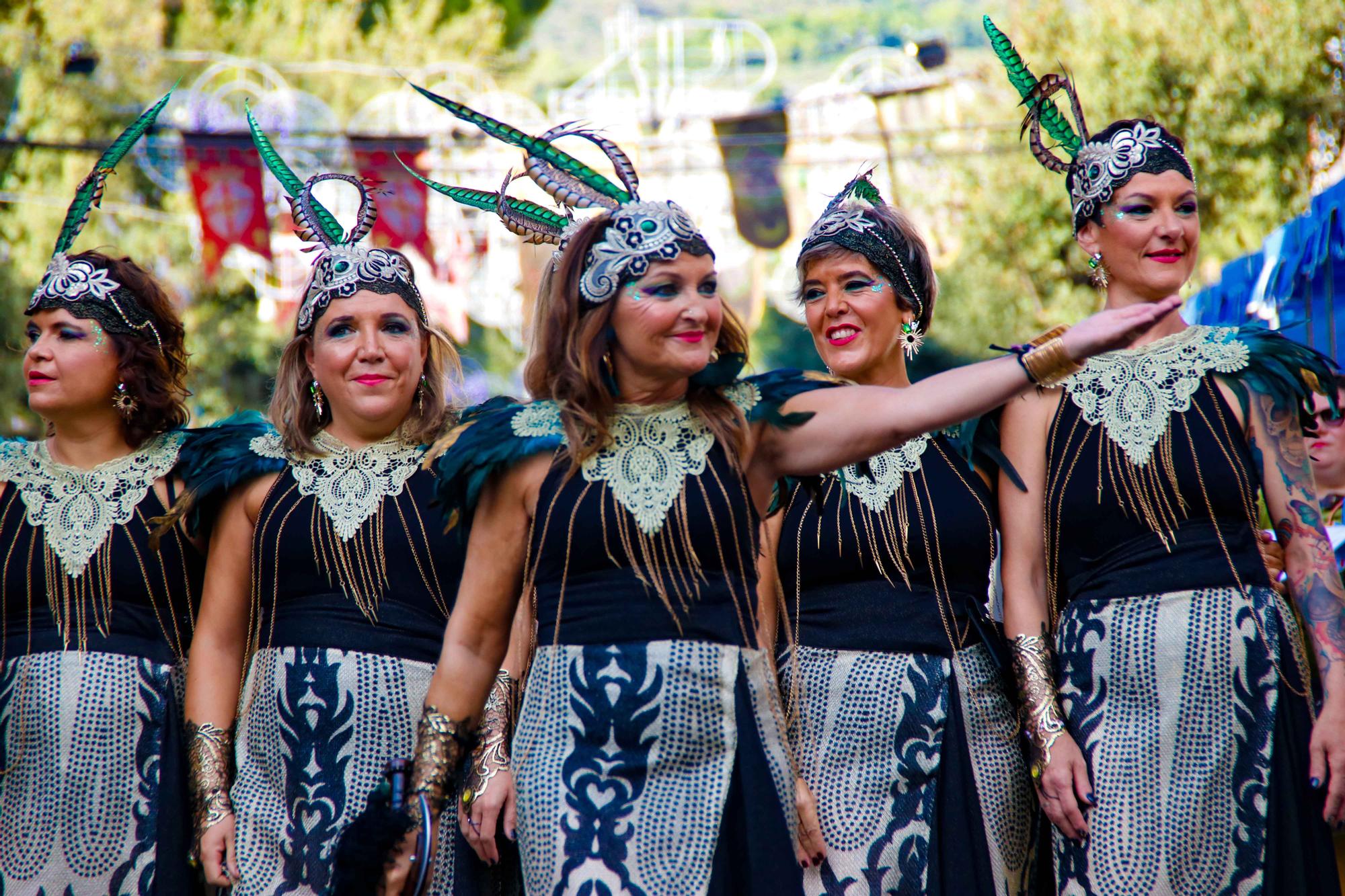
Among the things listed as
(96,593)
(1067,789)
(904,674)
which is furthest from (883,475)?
(96,593)

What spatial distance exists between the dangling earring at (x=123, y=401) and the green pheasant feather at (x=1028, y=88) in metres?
2.70

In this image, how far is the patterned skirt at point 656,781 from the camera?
109 inches

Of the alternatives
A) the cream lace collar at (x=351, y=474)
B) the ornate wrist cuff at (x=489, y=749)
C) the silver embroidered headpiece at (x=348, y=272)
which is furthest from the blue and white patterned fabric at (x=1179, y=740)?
the silver embroidered headpiece at (x=348, y=272)

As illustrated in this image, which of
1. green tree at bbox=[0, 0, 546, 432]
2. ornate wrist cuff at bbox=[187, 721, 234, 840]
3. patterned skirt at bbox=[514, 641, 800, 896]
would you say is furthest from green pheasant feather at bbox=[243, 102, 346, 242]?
green tree at bbox=[0, 0, 546, 432]

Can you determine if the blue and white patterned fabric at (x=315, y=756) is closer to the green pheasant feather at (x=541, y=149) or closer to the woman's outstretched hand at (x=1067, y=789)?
the green pheasant feather at (x=541, y=149)

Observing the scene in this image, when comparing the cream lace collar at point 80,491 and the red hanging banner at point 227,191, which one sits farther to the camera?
the red hanging banner at point 227,191

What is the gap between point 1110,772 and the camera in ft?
11.0

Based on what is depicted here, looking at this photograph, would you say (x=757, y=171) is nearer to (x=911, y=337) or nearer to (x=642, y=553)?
(x=911, y=337)

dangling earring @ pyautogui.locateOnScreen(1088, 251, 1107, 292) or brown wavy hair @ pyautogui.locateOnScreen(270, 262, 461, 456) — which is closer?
dangling earring @ pyautogui.locateOnScreen(1088, 251, 1107, 292)

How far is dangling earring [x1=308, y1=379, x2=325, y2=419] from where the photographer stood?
13.2 feet

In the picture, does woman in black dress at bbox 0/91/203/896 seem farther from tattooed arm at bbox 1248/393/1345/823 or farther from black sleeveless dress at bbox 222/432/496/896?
tattooed arm at bbox 1248/393/1345/823

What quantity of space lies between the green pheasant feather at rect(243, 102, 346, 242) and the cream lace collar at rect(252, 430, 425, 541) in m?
0.65

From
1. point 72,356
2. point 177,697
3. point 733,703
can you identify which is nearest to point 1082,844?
point 733,703

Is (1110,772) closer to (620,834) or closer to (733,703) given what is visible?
(733,703)
